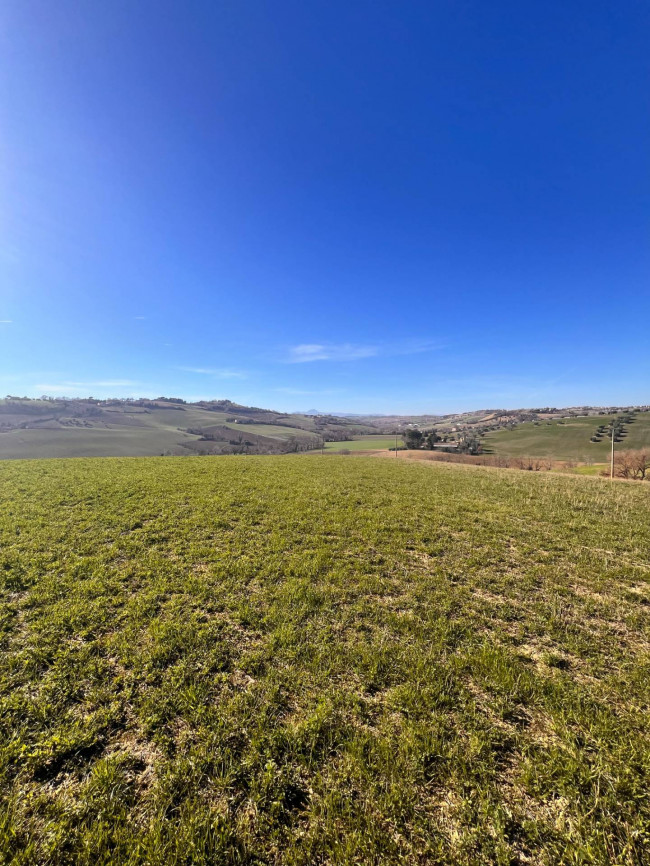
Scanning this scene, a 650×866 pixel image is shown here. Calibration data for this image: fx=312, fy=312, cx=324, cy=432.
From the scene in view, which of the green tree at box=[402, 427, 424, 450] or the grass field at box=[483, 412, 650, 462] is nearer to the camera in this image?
the grass field at box=[483, 412, 650, 462]

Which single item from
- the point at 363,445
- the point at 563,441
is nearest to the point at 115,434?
the point at 363,445

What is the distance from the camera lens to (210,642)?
5293mm

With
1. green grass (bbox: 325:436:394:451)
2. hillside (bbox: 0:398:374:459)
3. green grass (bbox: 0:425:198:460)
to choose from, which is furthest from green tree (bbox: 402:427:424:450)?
green grass (bbox: 0:425:198:460)

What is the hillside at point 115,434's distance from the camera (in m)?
67.1

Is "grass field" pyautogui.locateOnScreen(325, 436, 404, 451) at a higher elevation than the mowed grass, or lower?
lower

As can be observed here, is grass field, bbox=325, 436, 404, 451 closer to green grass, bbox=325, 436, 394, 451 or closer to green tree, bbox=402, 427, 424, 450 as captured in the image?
green grass, bbox=325, 436, 394, 451

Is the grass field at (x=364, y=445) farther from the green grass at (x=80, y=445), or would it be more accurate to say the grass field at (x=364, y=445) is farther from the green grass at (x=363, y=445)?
the green grass at (x=80, y=445)

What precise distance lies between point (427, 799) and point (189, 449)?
83.6 metres

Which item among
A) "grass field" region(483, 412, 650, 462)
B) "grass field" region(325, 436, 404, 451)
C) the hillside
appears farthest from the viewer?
"grass field" region(325, 436, 404, 451)

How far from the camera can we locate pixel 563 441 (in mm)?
82938

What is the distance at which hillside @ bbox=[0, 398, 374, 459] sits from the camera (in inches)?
Result: 2643

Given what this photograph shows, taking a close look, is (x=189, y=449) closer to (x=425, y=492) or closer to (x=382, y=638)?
(x=425, y=492)

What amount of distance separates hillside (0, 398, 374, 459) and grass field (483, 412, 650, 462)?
55.5 metres

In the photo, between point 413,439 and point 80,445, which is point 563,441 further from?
→ point 80,445
